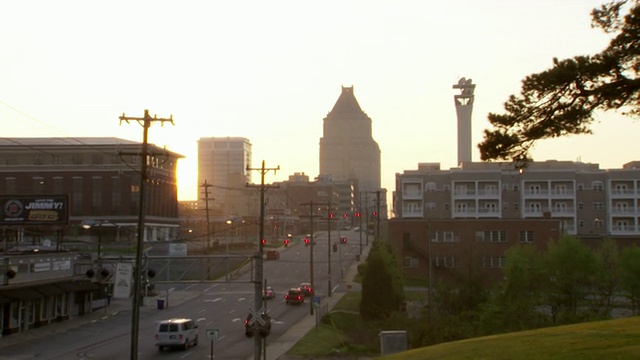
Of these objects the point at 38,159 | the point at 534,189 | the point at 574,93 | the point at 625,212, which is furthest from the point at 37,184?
the point at 574,93

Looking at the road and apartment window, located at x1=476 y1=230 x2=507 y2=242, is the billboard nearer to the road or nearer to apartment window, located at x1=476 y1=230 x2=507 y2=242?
the road

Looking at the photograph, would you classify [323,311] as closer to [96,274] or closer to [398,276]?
[398,276]

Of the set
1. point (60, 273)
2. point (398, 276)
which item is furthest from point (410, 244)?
point (60, 273)

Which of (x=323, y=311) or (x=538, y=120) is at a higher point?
(x=538, y=120)

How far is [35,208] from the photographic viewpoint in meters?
63.9

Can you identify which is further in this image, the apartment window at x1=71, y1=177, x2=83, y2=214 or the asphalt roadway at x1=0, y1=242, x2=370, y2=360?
the apartment window at x1=71, y1=177, x2=83, y2=214

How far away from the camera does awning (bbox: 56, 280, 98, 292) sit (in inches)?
2317

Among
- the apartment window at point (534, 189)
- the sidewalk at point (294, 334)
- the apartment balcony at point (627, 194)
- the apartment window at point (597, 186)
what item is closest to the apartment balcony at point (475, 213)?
the apartment window at point (534, 189)

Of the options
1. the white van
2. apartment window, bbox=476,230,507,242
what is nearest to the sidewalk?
the white van

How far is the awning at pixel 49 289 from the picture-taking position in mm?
54125

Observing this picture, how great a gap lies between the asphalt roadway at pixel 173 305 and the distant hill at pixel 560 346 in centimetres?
1980

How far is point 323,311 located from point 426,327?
22016mm

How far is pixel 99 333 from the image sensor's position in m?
52.9

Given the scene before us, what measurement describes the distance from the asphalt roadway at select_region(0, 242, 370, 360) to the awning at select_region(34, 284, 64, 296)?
247cm
